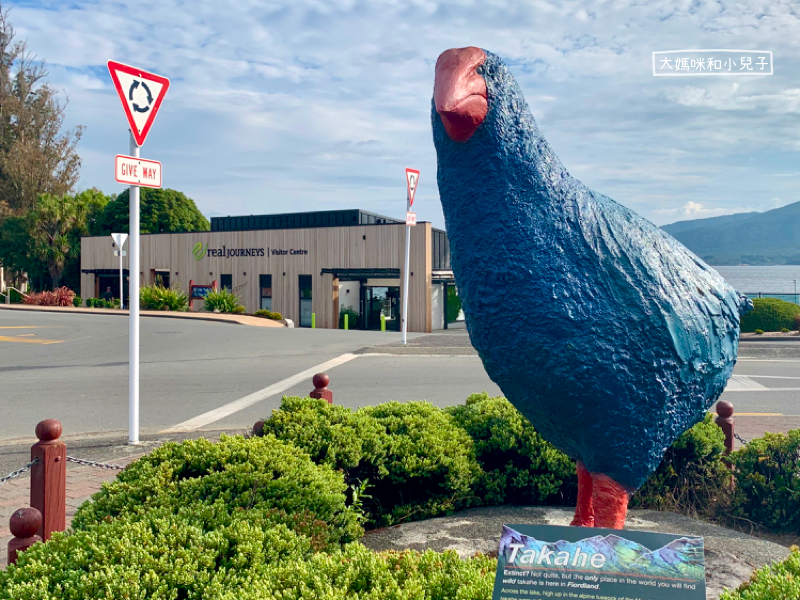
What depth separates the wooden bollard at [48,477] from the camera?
3.44 metres

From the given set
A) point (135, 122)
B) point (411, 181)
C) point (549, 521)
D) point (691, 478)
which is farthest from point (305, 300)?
point (549, 521)

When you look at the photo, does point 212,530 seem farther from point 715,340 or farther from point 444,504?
Result: point 715,340

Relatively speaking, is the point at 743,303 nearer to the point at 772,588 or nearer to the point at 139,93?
the point at 772,588

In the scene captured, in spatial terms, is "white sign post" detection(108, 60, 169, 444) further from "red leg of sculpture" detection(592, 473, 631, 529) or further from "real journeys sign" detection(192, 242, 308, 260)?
"real journeys sign" detection(192, 242, 308, 260)

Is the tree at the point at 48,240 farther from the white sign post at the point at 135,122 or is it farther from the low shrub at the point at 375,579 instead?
the low shrub at the point at 375,579

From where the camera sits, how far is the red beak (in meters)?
2.41

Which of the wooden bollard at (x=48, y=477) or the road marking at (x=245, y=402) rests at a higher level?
the wooden bollard at (x=48, y=477)

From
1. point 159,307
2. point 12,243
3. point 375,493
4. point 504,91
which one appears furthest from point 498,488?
point 12,243

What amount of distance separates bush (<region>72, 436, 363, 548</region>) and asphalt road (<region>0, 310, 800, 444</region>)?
3.85m

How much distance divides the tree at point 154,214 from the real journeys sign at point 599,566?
38979mm

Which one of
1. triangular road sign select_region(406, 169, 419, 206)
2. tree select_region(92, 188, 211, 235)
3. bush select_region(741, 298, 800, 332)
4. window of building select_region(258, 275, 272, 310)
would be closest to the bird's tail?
triangular road sign select_region(406, 169, 419, 206)

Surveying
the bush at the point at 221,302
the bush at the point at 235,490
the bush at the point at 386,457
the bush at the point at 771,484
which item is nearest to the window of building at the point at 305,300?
the bush at the point at 221,302

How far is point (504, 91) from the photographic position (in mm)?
2545

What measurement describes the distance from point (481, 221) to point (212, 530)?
1861 mm
